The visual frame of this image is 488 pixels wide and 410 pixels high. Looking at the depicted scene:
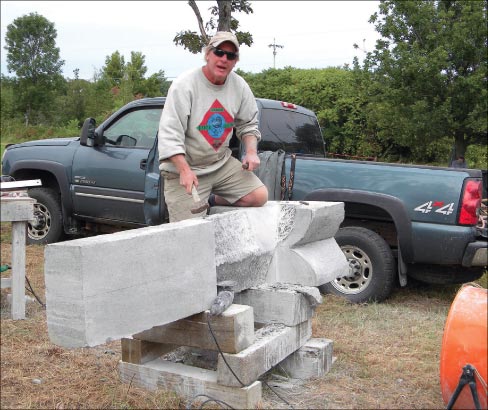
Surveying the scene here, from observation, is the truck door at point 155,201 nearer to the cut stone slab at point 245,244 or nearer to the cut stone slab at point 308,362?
the cut stone slab at point 245,244

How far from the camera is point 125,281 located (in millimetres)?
2594

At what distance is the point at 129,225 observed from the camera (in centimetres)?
666

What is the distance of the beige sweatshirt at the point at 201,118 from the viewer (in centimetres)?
352

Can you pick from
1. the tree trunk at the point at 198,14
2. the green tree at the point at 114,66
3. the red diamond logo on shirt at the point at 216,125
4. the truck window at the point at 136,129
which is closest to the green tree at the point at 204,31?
the tree trunk at the point at 198,14

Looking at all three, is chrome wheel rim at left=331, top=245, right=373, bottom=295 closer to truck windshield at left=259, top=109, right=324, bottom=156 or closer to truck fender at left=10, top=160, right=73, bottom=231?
truck windshield at left=259, top=109, right=324, bottom=156

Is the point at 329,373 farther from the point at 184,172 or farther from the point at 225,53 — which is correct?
the point at 225,53

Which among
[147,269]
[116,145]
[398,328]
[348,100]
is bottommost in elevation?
[398,328]

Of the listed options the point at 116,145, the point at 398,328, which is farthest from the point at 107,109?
the point at 398,328

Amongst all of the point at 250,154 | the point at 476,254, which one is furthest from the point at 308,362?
the point at 476,254

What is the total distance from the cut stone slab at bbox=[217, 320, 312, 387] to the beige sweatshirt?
3.72 ft

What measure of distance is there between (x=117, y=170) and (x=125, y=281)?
4054 millimetres

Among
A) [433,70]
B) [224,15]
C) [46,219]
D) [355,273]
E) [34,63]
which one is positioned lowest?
[355,273]

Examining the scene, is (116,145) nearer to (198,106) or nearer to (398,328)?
(198,106)

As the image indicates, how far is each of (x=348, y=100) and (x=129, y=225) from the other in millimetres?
9738
